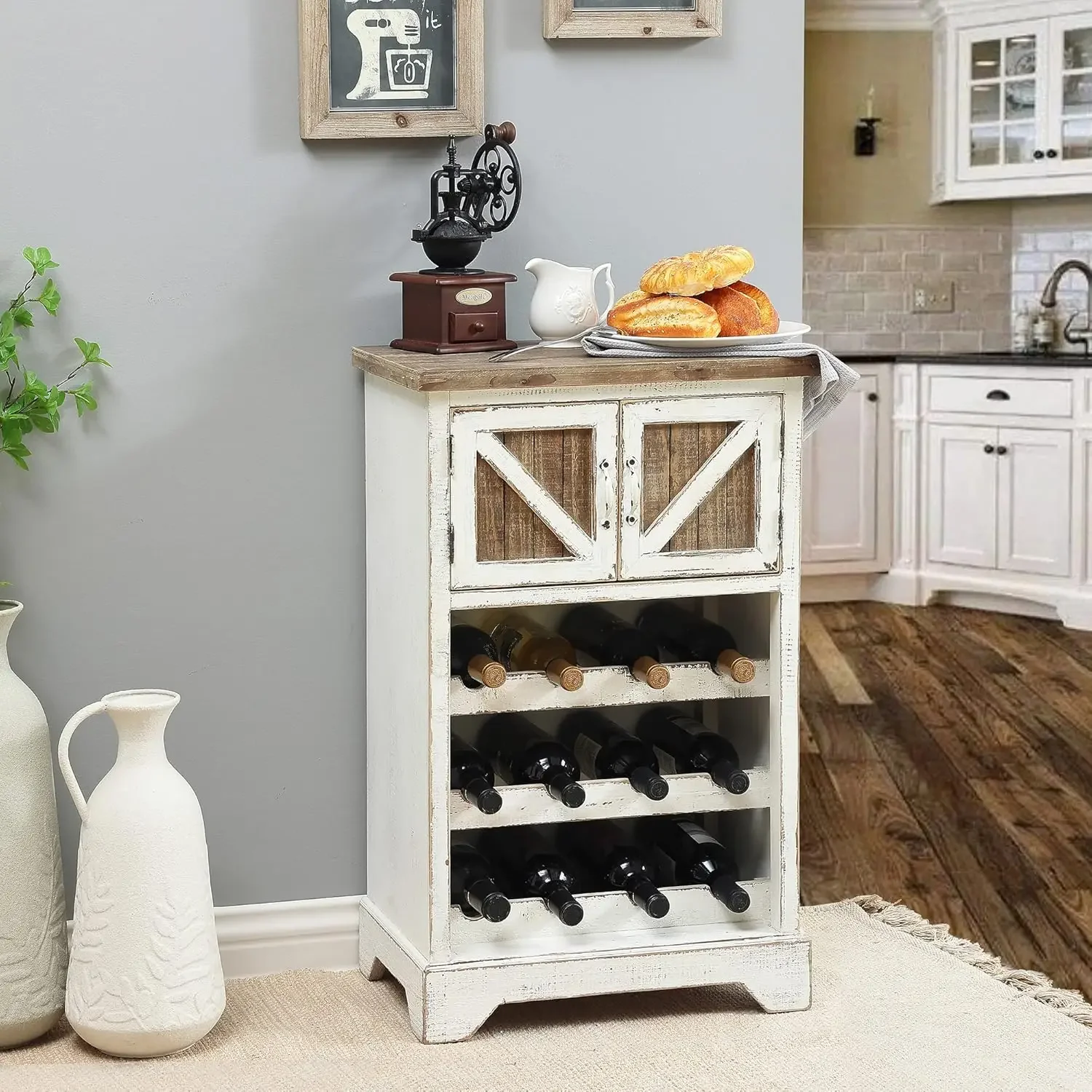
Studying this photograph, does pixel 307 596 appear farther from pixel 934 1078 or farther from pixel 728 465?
pixel 934 1078

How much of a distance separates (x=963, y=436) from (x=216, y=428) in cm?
400

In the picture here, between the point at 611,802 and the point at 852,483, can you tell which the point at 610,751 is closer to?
the point at 611,802

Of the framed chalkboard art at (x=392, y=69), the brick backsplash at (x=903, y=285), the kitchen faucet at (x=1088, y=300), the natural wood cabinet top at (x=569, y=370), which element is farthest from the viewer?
→ the brick backsplash at (x=903, y=285)

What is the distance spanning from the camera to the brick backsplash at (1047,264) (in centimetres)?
642

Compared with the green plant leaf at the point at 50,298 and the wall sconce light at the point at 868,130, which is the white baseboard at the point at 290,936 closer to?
the green plant leaf at the point at 50,298

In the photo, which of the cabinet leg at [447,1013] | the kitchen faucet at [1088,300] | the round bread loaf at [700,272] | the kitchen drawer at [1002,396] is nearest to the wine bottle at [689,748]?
the cabinet leg at [447,1013]

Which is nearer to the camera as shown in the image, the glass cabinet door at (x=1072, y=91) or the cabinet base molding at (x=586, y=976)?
the cabinet base molding at (x=586, y=976)

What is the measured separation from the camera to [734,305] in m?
2.36

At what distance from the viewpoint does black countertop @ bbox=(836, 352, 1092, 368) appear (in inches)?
221

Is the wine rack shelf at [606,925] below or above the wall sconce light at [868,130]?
below

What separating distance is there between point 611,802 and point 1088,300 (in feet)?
15.3

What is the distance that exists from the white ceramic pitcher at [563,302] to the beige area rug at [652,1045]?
1.09 meters

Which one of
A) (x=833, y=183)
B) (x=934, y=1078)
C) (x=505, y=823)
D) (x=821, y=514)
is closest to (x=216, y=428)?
(x=505, y=823)

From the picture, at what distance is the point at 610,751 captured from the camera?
2521 millimetres
